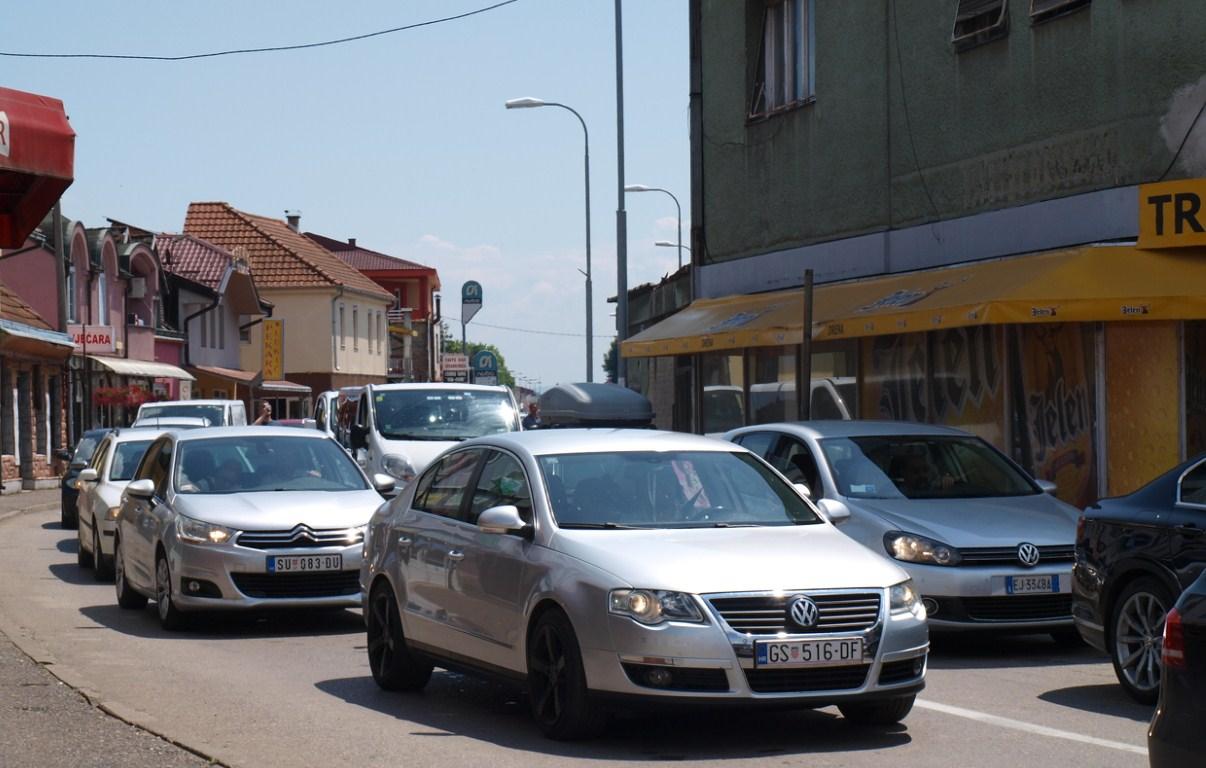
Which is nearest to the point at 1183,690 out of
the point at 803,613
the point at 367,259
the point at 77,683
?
the point at 803,613

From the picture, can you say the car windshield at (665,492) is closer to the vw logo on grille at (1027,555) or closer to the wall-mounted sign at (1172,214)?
the vw logo on grille at (1027,555)

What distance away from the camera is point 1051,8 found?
63.5 feet

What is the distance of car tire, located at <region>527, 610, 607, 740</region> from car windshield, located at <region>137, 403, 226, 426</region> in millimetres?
20596

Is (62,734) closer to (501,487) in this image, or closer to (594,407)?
(501,487)

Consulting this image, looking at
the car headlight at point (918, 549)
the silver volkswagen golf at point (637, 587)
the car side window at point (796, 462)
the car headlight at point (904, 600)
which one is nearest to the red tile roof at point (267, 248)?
the car side window at point (796, 462)

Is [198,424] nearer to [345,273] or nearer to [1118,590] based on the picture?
[1118,590]

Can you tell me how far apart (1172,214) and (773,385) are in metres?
10.4

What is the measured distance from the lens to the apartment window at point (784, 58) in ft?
85.7

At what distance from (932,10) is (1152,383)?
20.6 ft

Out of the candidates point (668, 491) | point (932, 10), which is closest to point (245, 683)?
point (668, 491)

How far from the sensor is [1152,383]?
18.1 metres

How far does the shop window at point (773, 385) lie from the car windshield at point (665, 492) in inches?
650

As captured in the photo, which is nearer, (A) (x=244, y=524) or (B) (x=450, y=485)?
(B) (x=450, y=485)

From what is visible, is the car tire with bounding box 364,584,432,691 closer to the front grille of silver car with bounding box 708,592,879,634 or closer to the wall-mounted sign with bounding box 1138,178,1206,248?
the front grille of silver car with bounding box 708,592,879,634
